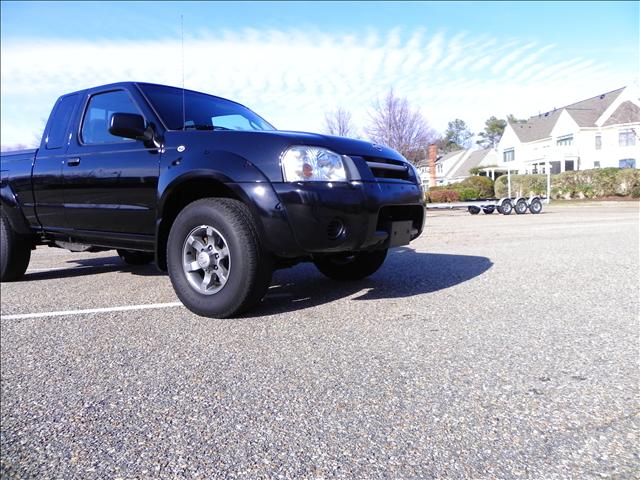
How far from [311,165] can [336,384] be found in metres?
1.55

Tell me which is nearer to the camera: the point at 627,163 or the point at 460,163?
the point at 627,163

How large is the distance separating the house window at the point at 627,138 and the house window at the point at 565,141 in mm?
3480

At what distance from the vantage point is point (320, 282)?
15.8 feet

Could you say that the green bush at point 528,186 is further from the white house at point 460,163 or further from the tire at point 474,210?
the white house at point 460,163

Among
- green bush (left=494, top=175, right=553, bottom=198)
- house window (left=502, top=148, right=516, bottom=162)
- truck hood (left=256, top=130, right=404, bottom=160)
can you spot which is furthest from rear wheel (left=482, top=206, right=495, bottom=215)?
house window (left=502, top=148, right=516, bottom=162)

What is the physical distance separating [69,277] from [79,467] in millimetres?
4613

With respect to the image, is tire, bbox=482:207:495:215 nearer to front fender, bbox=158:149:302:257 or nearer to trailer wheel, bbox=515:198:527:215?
trailer wheel, bbox=515:198:527:215

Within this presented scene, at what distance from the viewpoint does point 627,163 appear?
4625mm

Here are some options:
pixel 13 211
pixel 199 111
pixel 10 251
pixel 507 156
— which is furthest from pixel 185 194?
pixel 507 156

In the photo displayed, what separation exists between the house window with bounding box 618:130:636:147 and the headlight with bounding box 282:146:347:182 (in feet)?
8.61

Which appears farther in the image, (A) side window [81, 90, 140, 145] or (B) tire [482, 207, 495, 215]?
(B) tire [482, 207, 495, 215]

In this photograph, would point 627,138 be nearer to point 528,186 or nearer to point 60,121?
point 60,121

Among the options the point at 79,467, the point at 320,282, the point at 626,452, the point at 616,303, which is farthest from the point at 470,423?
the point at 320,282

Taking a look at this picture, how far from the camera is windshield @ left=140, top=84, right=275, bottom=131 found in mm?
4059
